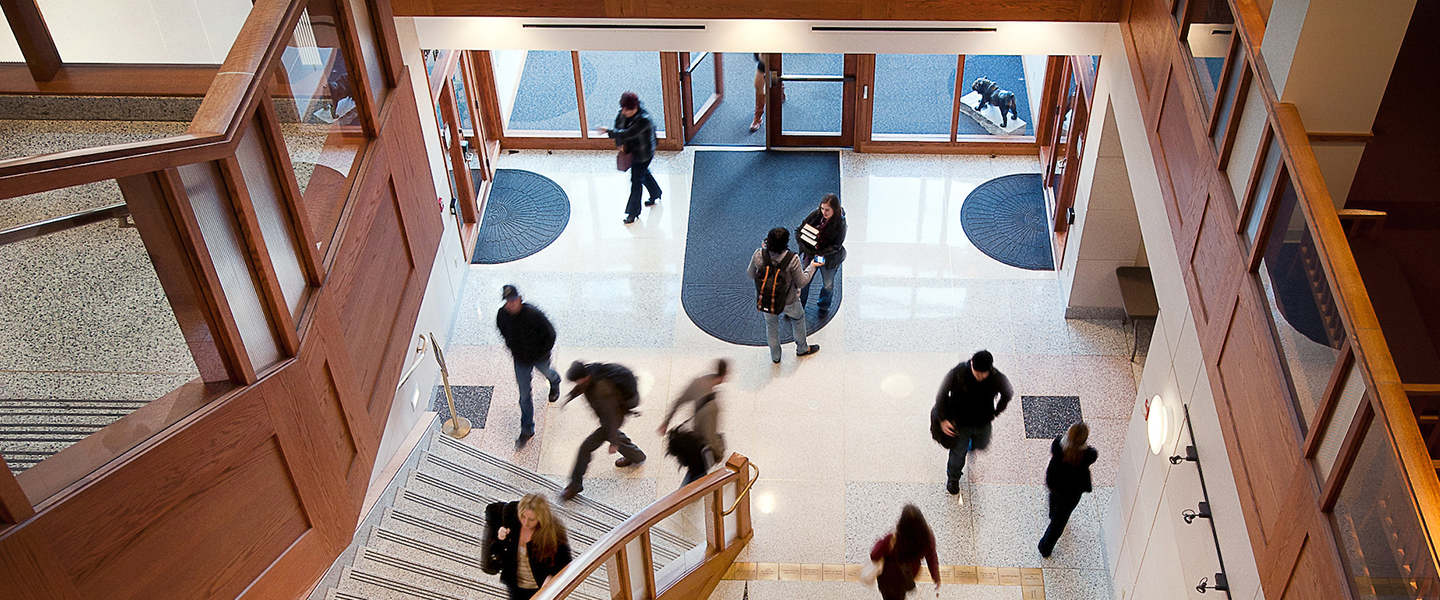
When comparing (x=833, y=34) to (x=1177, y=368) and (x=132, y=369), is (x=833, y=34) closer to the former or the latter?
(x=1177, y=368)

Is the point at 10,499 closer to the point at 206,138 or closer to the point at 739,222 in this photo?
the point at 206,138

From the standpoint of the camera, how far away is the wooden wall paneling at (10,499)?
3.22 m

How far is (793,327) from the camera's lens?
8.64 m

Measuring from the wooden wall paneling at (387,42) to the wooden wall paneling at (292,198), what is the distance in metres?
1.81

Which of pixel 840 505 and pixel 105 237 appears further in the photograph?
pixel 840 505

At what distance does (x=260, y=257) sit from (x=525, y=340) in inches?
126

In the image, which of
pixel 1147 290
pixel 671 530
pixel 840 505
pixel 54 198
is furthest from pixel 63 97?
pixel 1147 290

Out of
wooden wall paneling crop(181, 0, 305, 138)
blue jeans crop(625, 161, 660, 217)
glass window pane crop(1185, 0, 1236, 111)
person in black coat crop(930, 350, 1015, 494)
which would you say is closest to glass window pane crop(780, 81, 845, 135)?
blue jeans crop(625, 161, 660, 217)

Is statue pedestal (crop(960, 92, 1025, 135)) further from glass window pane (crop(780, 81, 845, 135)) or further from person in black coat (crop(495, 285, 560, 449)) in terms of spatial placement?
person in black coat (crop(495, 285, 560, 449))

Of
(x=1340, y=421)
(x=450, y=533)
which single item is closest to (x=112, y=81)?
(x=450, y=533)

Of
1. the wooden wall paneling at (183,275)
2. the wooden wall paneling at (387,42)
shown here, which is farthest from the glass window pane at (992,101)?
the wooden wall paneling at (183,275)

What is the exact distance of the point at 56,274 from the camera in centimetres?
358

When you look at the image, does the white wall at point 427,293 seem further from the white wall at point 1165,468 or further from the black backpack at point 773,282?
the white wall at point 1165,468

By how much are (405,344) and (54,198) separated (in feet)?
10.2
